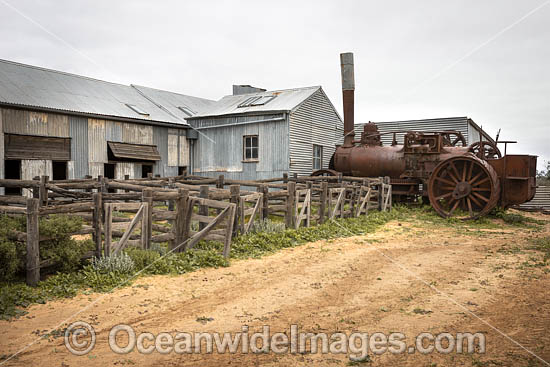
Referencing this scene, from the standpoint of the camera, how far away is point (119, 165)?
69.3 ft

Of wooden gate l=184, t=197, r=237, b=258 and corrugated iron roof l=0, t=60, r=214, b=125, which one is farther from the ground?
corrugated iron roof l=0, t=60, r=214, b=125

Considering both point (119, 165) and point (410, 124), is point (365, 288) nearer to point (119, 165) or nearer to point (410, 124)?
point (119, 165)

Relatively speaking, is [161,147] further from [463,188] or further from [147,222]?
[147,222]

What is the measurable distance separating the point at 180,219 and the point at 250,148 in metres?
13.8

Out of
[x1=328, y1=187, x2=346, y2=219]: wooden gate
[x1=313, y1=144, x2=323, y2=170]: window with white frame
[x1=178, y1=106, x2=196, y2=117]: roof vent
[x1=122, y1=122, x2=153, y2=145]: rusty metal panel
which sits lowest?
[x1=328, y1=187, x2=346, y2=219]: wooden gate

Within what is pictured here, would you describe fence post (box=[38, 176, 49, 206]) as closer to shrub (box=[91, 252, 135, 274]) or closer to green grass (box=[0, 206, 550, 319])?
green grass (box=[0, 206, 550, 319])

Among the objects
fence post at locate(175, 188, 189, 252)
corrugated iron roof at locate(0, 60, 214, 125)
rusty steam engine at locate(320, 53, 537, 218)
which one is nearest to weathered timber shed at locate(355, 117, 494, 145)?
rusty steam engine at locate(320, 53, 537, 218)

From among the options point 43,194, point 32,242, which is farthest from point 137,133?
point 32,242

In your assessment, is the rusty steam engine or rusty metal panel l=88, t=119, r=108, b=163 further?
rusty metal panel l=88, t=119, r=108, b=163

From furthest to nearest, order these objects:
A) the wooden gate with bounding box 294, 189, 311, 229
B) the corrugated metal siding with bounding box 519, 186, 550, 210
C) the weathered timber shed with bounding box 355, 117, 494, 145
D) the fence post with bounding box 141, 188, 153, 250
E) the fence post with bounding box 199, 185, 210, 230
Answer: the weathered timber shed with bounding box 355, 117, 494, 145, the corrugated metal siding with bounding box 519, 186, 550, 210, the wooden gate with bounding box 294, 189, 311, 229, the fence post with bounding box 199, 185, 210, 230, the fence post with bounding box 141, 188, 153, 250

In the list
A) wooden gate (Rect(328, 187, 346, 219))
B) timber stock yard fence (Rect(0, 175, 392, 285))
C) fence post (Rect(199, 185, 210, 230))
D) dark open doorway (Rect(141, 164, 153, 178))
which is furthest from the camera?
dark open doorway (Rect(141, 164, 153, 178))

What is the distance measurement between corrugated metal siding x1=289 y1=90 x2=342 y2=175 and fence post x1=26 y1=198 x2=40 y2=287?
1562cm

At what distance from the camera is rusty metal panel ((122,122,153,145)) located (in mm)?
21328

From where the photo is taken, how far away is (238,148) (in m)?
22.9
